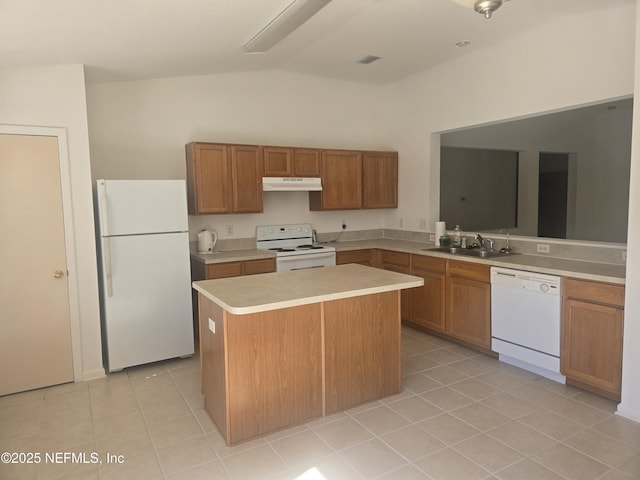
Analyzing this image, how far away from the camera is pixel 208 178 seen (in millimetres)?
4293

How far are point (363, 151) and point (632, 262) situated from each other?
3.19 metres

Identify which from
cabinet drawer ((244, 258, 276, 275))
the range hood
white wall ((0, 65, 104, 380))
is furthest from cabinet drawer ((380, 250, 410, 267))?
white wall ((0, 65, 104, 380))

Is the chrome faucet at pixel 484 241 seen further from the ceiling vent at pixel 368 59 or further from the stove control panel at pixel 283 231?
the ceiling vent at pixel 368 59

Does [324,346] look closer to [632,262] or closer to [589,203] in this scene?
[632,262]

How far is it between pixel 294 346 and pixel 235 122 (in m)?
3.01

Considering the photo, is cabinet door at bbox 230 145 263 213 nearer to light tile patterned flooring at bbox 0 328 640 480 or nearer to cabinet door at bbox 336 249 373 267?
cabinet door at bbox 336 249 373 267

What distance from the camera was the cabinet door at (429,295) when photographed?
4312 millimetres

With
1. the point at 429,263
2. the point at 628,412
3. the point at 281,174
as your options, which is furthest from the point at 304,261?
the point at 628,412

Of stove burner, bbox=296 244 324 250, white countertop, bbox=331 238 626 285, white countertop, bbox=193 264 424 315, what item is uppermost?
stove burner, bbox=296 244 324 250

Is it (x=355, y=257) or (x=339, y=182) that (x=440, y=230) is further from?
(x=339, y=182)

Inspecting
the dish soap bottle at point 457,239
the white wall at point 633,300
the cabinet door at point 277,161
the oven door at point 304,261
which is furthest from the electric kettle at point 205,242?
the white wall at point 633,300

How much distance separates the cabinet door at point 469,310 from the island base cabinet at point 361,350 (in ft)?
3.74

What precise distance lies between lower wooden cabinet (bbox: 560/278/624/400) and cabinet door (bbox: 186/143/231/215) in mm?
3193

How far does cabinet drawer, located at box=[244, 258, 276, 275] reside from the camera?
4.33m
